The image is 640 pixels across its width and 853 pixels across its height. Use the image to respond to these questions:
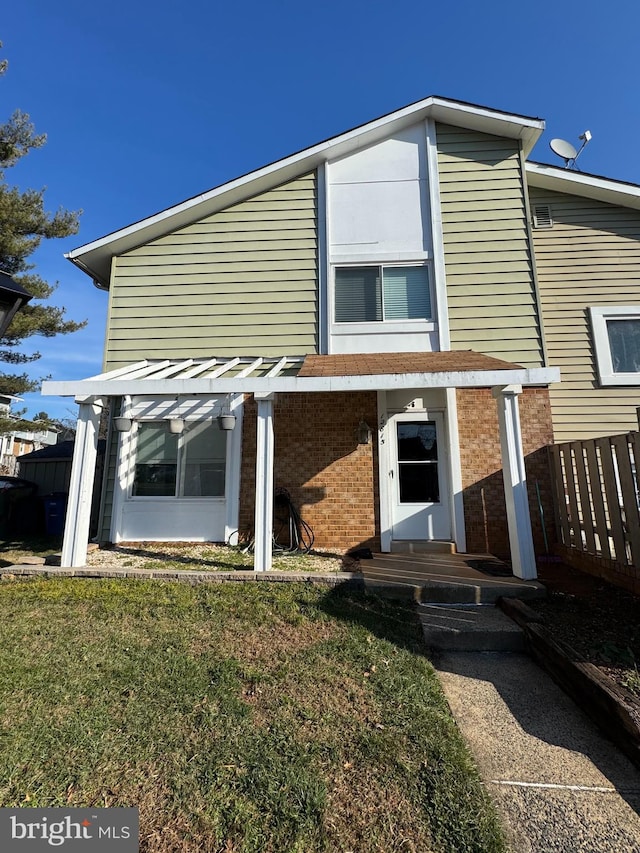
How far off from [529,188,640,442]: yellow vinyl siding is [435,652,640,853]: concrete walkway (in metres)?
5.24

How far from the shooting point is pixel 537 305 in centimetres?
702

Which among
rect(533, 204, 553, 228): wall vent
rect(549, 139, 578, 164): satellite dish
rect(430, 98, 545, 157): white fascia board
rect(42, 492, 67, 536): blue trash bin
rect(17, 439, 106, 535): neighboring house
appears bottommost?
rect(42, 492, 67, 536): blue trash bin

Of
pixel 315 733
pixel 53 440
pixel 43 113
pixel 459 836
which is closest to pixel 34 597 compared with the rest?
pixel 315 733

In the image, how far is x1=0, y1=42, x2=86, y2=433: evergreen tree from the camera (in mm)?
11594

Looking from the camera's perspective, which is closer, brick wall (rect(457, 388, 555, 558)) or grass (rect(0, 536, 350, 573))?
grass (rect(0, 536, 350, 573))

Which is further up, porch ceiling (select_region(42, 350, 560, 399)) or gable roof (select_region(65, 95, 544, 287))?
gable roof (select_region(65, 95, 544, 287))

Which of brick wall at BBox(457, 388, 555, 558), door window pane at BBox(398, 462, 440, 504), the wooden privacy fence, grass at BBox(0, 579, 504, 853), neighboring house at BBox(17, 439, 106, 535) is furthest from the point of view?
neighboring house at BBox(17, 439, 106, 535)

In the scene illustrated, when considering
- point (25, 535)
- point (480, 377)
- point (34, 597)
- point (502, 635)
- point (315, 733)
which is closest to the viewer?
point (315, 733)

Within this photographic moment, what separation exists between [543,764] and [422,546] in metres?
4.37

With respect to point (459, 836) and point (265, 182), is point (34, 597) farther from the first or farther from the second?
point (265, 182)

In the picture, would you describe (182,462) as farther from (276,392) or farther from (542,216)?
(542,216)

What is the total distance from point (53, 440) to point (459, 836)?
88.6ft

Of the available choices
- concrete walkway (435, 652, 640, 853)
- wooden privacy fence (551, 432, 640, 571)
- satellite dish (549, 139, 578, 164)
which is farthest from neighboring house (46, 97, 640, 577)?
concrete walkway (435, 652, 640, 853)

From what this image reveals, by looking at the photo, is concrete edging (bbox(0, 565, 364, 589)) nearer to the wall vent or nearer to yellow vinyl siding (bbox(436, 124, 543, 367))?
yellow vinyl siding (bbox(436, 124, 543, 367))
